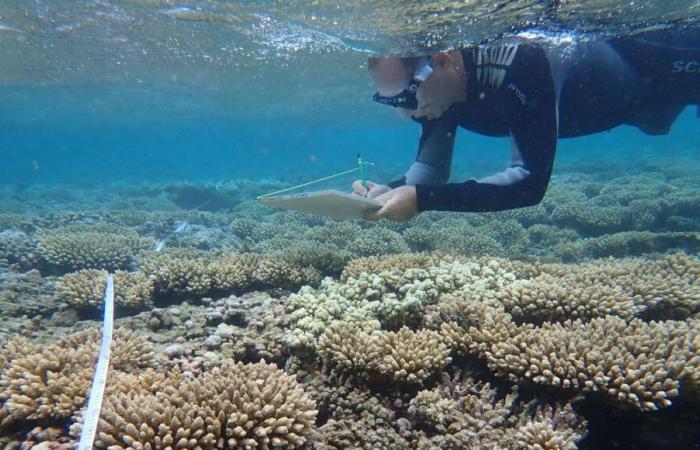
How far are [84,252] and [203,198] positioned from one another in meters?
15.8

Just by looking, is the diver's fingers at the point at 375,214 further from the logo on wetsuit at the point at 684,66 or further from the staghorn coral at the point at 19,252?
the staghorn coral at the point at 19,252

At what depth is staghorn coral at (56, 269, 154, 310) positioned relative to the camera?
5.63m

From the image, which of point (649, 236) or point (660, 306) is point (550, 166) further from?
point (649, 236)

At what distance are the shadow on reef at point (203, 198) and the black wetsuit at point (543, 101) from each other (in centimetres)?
1933

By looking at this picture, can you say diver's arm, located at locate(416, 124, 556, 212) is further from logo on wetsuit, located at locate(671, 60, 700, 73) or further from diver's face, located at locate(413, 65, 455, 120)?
logo on wetsuit, located at locate(671, 60, 700, 73)

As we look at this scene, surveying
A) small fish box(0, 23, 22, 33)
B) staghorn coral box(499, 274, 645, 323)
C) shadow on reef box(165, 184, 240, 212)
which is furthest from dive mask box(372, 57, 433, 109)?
small fish box(0, 23, 22, 33)

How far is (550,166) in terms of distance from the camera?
395cm

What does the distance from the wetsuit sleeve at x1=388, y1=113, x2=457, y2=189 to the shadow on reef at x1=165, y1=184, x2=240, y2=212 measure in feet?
61.1

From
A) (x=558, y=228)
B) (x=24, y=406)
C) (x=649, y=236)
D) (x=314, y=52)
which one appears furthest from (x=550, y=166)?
(x=314, y=52)

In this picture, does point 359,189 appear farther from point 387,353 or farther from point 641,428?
point 641,428

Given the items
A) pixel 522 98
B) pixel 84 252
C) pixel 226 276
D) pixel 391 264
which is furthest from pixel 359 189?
pixel 84 252

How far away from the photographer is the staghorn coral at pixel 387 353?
3.46 metres

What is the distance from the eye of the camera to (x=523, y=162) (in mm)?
4148

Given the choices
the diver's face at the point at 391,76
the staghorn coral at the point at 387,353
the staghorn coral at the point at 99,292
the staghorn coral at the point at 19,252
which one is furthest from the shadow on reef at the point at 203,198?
the staghorn coral at the point at 387,353
